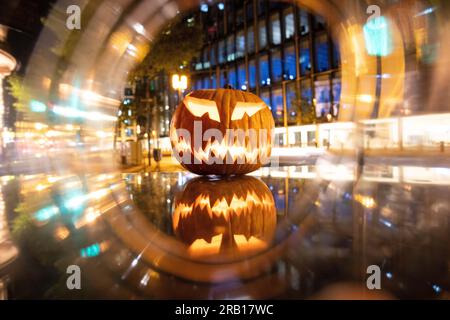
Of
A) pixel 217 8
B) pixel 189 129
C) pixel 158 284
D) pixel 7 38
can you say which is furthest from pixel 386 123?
pixel 217 8

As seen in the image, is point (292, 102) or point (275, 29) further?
point (275, 29)

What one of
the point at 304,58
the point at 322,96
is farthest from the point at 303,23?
the point at 322,96

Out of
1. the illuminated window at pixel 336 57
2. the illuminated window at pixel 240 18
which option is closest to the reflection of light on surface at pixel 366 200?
the illuminated window at pixel 336 57

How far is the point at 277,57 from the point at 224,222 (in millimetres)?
29350

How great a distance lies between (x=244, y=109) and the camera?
14.8 feet

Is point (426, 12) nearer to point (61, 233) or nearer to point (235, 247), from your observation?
point (235, 247)

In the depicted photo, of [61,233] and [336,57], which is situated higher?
[336,57]

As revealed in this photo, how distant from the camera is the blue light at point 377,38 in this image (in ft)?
20.0

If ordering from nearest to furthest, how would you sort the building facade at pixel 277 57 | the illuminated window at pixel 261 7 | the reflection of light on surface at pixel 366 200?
the reflection of light on surface at pixel 366 200, the building facade at pixel 277 57, the illuminated window at pixel 261 7

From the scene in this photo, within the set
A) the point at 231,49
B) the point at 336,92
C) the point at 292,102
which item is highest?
the point at 231,49

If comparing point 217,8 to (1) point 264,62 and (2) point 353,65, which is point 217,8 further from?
(2) point 353,65

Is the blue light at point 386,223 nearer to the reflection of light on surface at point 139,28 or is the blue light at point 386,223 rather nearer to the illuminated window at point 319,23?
the reflection of light on surface at point 139,28

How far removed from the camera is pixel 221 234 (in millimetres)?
1787

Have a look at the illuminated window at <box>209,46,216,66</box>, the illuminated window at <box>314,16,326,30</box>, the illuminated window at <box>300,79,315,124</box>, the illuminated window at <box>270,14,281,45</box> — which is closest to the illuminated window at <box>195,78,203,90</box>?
the illuminated window at <box>209,46,216,66</box>
